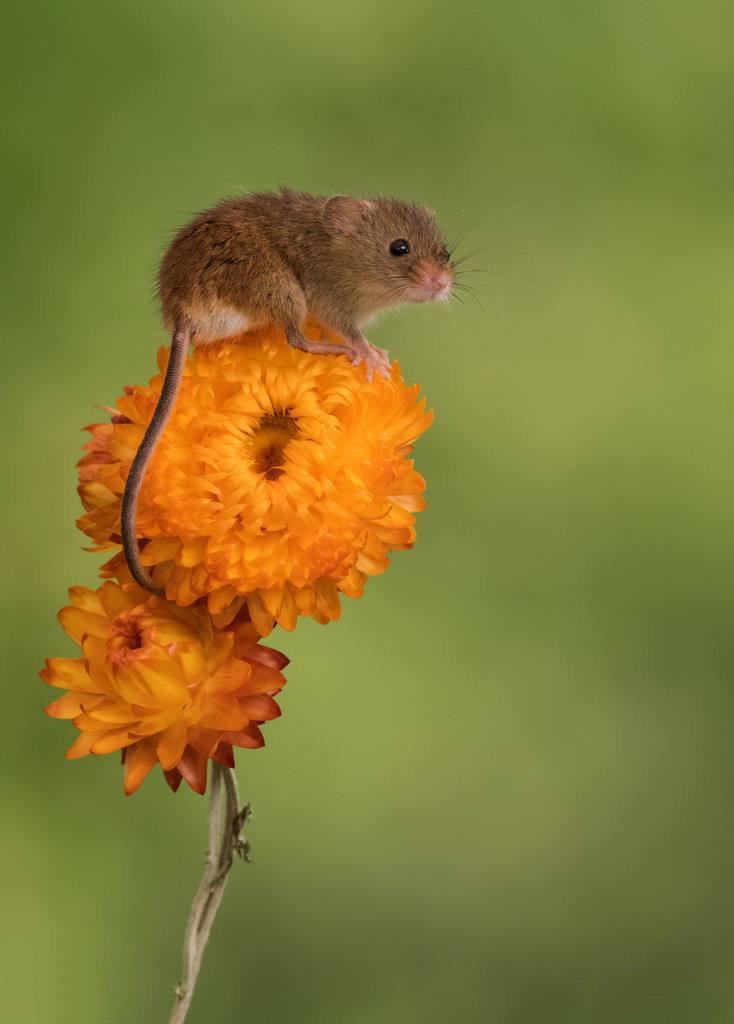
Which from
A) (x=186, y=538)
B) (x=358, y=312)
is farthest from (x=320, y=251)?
(x=186, y=538)

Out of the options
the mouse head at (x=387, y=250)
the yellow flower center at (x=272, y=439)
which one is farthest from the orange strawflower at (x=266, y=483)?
the mouse head at (x=387, y=250)

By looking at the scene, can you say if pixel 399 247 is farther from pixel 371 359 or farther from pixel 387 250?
pixel 371 359

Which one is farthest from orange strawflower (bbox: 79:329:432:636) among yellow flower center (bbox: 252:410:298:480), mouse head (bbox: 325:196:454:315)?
mouse head (bbox: 325:196:454:315)

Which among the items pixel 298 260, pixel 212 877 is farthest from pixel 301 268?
pixel 212 877

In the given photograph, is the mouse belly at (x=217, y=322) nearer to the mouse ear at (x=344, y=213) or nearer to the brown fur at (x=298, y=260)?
the brown fur at (x=298, y=260)

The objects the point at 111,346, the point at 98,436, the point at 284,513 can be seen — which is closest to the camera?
the point at 284,513

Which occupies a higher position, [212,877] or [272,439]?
[272,439]

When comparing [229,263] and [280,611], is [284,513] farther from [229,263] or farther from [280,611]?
[229,263]
